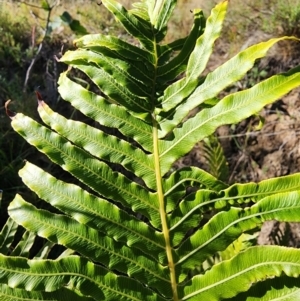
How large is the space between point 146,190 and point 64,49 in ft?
8.38

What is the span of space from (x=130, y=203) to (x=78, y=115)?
2.03 meters

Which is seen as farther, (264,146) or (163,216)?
(264,146)

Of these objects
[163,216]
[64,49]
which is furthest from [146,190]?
[64,49]

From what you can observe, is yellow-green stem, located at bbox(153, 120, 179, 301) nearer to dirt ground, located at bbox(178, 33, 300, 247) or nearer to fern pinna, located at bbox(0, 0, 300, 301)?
fern pinna, located at bbox(0, 0, 300, 301)

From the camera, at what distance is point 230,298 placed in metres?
0.92

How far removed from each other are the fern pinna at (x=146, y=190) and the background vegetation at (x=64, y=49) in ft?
5.06

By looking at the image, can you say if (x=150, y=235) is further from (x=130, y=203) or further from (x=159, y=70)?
(x=159, y=70)

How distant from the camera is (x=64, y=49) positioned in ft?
11.0

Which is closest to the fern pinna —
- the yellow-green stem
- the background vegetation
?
the yellow-green stem

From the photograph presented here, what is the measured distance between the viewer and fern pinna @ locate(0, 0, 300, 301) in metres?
0.86

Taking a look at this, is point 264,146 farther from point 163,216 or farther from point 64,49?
Result: point 163,216

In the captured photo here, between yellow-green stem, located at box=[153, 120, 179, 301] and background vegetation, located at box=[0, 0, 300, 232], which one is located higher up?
background vegetation, located at box=[0, 0, 300, 232]

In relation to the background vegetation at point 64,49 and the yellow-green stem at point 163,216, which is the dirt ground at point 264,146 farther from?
the yellow-green stem at point 163,216

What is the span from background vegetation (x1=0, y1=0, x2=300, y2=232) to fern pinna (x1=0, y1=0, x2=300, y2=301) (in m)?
1.54
